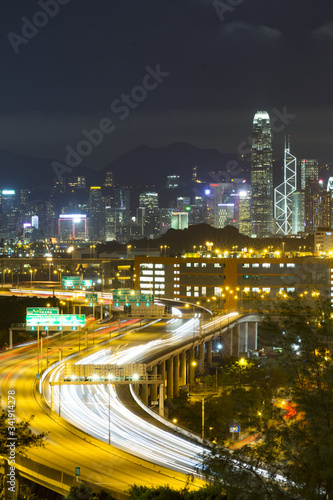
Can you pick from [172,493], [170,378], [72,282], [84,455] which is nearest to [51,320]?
[170,378]

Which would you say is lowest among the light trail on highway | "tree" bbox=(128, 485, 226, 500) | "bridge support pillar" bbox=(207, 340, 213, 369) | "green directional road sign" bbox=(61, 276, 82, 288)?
"bridge support pillar" bbox=(207, 340, 213, 369)

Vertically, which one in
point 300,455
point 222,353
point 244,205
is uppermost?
point 244,205

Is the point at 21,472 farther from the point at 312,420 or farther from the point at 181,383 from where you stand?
the point at 181,383

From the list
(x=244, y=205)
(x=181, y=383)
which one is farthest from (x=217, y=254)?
(x=244, y=205)

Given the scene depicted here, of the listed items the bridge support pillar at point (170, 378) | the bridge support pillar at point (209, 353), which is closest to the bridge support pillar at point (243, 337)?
the bridge support pillar at point (209, 353)

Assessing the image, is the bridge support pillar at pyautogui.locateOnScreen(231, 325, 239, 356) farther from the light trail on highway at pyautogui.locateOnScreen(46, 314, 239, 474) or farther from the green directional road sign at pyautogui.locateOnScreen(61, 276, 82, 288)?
the light trail on highway at pyautogui.locateOnScreen(46, 314, 239, 474)

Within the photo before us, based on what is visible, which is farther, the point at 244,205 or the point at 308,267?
the point at 244,205

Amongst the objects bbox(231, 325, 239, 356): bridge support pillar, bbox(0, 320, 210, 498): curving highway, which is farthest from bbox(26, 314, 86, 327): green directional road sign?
bbox(231, 325, 239, 356): bridge support pillar
